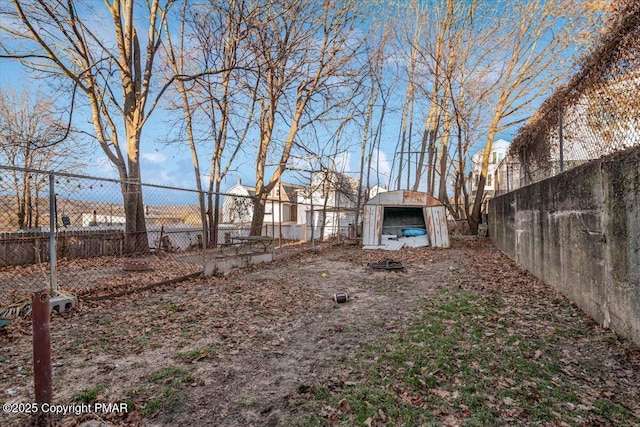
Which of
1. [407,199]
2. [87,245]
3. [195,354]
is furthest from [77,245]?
[407,199]

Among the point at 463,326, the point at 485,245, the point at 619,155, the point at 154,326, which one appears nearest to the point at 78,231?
the point at 154,326

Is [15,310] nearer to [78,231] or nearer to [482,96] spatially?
[78,231]

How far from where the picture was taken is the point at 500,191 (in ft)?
43.3

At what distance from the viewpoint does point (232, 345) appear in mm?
3775

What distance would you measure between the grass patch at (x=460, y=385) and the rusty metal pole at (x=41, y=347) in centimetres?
161

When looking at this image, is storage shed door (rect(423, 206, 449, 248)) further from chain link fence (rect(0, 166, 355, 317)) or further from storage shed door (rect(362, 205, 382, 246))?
chain link fence (rect(0, 166, 355, 317))

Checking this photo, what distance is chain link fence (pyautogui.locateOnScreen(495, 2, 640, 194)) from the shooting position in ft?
13.5

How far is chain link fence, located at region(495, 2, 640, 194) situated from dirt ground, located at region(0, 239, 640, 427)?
2.34 m

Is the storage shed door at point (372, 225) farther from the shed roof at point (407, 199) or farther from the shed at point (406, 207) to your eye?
the shed roof at point (407, 199)

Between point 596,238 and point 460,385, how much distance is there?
2974 mm

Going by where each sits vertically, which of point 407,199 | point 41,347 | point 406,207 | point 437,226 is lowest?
point 41,347

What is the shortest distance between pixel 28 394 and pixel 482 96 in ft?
55.7

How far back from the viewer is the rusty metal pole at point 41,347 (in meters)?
2.02

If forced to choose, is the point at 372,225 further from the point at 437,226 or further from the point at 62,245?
the point at 62,245
